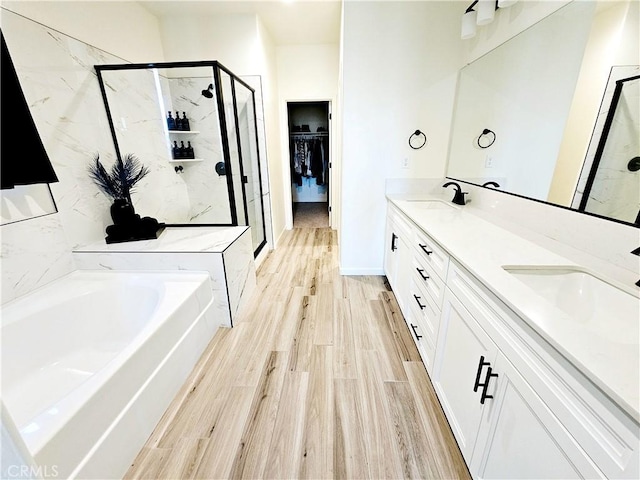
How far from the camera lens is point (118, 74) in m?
2.21

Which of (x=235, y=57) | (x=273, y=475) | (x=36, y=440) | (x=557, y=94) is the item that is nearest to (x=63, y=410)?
(x=36, y=440)

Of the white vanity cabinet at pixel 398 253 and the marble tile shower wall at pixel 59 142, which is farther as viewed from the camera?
the white vanity cabinet at pixel 398 253

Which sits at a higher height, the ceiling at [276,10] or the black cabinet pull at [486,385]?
the ceiling at [276,10]

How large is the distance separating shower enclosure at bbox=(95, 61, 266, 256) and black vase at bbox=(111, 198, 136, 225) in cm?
37

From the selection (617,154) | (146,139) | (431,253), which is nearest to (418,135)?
(431,253)

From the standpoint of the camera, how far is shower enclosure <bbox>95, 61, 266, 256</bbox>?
2.32m

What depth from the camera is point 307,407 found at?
1.53m

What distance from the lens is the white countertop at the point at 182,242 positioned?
203 centimetres

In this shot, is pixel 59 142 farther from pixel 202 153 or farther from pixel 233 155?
pixel 202 153

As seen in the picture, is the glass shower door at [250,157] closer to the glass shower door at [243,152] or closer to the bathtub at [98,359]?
the glass shower door at [243,152]

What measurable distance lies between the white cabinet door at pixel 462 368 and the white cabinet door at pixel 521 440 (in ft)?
0.18

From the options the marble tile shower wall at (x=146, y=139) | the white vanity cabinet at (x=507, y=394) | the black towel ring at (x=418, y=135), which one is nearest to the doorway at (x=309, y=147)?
the marble tile shower wall at (x=146, y=139)

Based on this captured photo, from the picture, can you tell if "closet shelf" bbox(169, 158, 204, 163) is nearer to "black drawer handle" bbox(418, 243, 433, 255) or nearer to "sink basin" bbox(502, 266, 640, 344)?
"black drawer handle" bbox(418, 243, 433, 255)

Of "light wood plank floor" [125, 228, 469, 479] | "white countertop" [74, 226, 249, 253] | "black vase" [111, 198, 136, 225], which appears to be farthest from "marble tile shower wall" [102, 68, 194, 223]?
"light wood plank floor" [125, 228, 469, 479]
